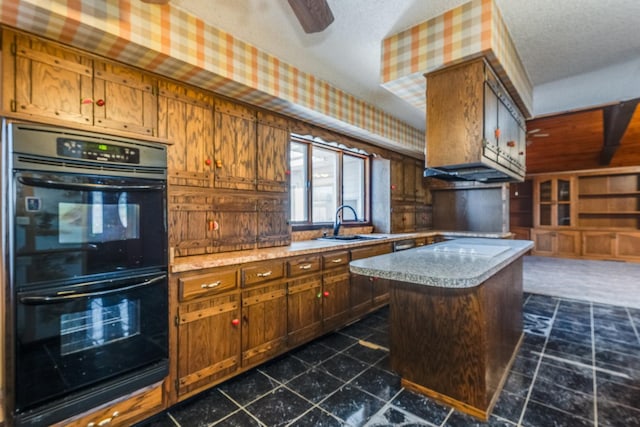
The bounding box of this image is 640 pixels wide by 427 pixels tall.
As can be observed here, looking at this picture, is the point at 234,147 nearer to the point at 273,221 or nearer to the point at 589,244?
the point at 273,221

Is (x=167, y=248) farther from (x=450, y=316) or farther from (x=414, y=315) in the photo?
(x=450, y=316)

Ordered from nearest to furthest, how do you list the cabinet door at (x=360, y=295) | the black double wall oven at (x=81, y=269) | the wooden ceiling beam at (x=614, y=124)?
1. the black double wall oven at (x=81, y=269)
2. the cabinet door at (x=360, y=295)
3. the wooden ceiling beam at (x=614, y=124)

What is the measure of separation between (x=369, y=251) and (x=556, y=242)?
6566 mm

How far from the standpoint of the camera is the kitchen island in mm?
1716

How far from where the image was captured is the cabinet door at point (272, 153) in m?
2.68

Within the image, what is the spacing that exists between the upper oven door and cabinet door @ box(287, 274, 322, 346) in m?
1.12

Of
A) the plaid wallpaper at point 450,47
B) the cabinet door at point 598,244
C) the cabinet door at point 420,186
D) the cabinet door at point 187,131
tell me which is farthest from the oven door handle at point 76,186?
the cabinet door at point 598,244

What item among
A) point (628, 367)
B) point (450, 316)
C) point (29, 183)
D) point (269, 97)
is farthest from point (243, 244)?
point (628, 367)

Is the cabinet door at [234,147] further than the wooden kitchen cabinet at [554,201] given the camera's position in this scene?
Result: No

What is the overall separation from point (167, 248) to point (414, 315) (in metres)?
1.59

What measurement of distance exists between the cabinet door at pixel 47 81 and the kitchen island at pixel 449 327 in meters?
1.80

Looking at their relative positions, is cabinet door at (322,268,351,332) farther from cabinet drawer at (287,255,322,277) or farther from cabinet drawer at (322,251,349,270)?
cabinet drawer at (287,255,322,277)

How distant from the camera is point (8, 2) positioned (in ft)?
4.39

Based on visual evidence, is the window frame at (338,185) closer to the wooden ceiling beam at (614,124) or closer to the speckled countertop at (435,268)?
the speckled countertop at (435,268)
